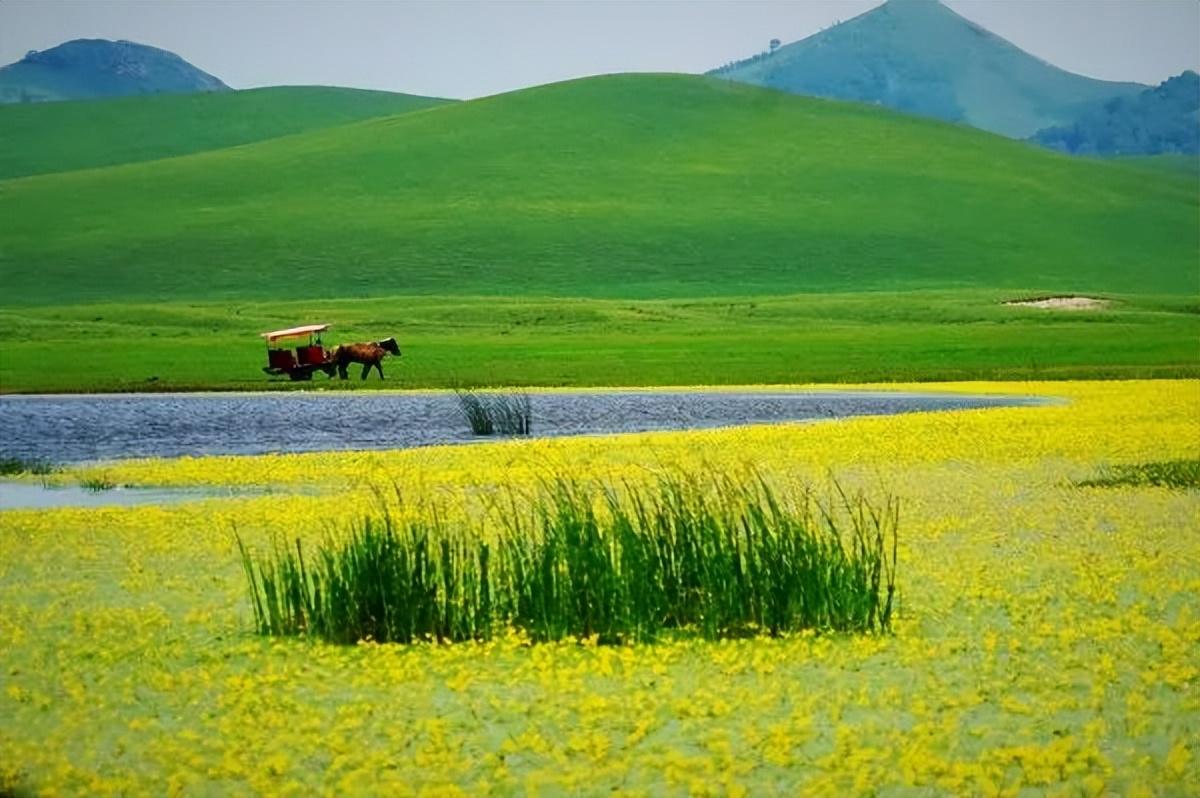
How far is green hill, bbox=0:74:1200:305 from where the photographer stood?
115625mm

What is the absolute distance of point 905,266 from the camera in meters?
122

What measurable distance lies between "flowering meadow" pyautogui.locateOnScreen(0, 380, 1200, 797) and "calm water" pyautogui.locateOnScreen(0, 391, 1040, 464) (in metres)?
13.9

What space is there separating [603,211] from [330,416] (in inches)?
3433

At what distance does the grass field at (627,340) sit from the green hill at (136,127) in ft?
253

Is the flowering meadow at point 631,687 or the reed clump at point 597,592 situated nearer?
the flowering meadow at point 631,687

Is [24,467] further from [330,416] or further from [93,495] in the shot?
[330,416]

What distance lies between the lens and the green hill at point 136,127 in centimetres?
17088

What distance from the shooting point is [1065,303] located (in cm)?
9450

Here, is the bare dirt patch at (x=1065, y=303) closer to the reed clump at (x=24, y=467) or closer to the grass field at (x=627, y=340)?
the grass field at (x=627, y=340)

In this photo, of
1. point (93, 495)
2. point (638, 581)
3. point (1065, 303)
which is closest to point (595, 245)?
point (1065, 303)

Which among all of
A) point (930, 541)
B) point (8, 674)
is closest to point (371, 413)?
point (930, 541)

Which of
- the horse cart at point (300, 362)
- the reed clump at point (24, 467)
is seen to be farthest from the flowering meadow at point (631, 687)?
the horse cart at point (300, 362)

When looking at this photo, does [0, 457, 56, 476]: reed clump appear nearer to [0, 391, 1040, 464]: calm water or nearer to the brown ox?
[0, 391, 1040, 464]: calm water

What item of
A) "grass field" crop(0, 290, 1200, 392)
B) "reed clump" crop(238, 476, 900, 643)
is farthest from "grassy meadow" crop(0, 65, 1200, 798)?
"grass field" crop(0, 290, 1200, 392)
